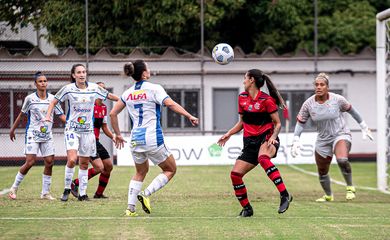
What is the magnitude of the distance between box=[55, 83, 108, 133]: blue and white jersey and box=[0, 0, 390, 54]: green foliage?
592 inches

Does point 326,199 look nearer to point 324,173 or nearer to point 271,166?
point 324,173

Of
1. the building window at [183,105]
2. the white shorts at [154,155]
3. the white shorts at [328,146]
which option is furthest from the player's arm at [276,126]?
the building window at [183,105]

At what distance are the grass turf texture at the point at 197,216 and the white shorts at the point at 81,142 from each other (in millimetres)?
820

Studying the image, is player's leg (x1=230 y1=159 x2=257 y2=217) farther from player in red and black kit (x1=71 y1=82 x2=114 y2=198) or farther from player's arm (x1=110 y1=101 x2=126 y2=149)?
player in red and black kit (x1=71 y1=82 x2=114 y2=198)

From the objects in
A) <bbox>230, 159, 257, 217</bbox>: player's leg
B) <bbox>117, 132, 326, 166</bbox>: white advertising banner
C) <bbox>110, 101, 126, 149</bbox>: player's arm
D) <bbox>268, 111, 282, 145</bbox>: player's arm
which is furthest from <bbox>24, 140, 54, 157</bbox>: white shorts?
<bbox>117, 132, 326, 166</bbox>: white advertising banner

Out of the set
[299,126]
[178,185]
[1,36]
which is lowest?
[178,185]

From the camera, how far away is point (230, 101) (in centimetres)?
3303

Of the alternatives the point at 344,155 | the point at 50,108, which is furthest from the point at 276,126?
the point at 50,108

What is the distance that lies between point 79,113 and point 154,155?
2811 mm

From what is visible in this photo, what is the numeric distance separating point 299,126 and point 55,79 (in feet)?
57.0

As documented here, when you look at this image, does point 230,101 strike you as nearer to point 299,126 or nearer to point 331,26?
point 331,26

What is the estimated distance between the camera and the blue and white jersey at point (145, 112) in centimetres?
Result: 1180

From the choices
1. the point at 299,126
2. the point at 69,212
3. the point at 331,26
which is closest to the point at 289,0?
the point at 331,26

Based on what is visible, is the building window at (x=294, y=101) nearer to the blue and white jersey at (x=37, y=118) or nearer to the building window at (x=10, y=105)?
the building window at (x=10, y=105)
